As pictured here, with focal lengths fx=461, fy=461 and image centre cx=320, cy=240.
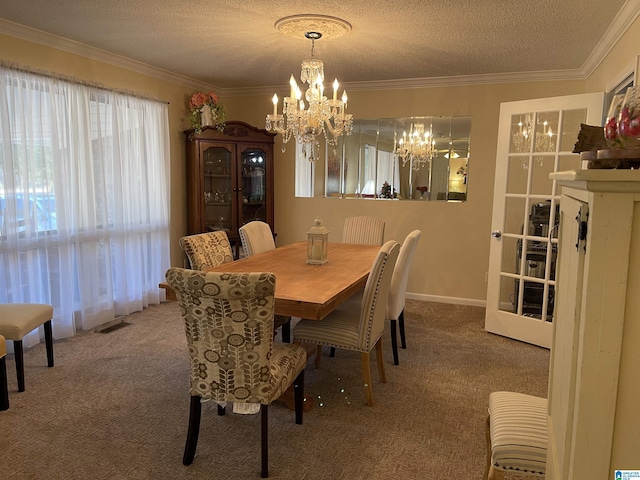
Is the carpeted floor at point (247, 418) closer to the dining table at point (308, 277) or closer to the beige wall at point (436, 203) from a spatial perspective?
the dining table at point (308, 277)

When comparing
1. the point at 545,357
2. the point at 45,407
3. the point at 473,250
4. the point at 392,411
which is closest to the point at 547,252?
the point at 545,357

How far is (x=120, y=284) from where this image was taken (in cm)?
430

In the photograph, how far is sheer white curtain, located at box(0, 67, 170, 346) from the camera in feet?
11.0

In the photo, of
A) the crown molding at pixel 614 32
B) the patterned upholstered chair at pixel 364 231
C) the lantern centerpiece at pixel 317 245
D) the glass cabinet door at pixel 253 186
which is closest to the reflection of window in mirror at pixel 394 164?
the glass cabinet door at pixel 253 186

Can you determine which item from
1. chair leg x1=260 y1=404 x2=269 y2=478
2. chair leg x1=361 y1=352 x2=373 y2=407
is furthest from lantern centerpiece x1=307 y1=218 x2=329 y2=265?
chair leg x1=260 y1=404 x2=269 y2=478

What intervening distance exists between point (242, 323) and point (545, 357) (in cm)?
266

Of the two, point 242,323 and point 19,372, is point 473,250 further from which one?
point 19,372

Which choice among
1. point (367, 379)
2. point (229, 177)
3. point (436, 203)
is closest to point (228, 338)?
point (367, 379)

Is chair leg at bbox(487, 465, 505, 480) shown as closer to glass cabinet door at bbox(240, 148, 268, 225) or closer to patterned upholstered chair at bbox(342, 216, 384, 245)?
patterned upholstered chair at bbox(342, 216, 384, 245)

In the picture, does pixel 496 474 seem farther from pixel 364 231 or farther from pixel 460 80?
pixel 460 80

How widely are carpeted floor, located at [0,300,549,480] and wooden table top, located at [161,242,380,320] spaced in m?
0.69

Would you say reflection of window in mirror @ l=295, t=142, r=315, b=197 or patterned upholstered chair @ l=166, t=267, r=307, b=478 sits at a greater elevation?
reflection of window in mirror @ l=295, t=142, r=315, b=197

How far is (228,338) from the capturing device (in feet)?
6.42

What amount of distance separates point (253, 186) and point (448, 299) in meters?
2.52
